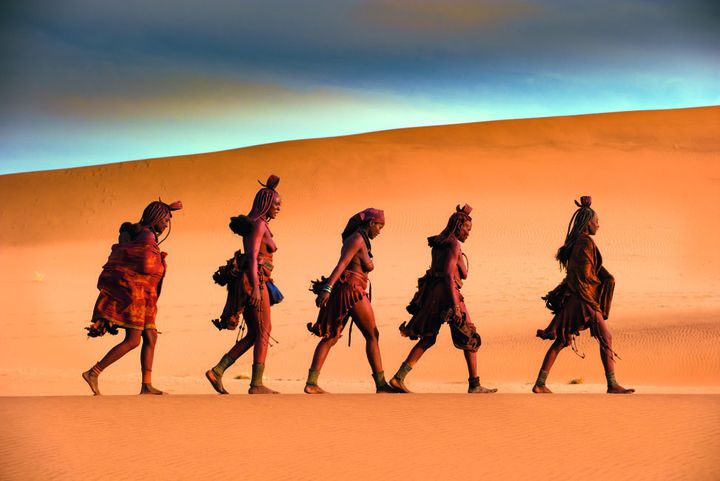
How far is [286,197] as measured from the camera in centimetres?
4978

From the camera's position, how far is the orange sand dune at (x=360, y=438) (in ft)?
23.9

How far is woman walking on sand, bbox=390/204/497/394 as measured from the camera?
36.6 feet

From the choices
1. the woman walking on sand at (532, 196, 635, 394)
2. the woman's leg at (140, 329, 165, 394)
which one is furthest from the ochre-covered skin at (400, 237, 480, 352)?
the woman's leg at (140, 329, 165, 394)

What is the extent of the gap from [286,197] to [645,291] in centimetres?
2462

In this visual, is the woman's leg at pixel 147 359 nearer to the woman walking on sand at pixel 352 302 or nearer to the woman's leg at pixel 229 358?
the woman's leg at pixel 229 358

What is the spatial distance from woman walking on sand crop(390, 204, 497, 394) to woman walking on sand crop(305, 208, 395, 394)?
0.43m

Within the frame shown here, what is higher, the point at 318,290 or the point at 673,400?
the point at 318,290

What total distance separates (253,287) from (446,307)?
1.90m

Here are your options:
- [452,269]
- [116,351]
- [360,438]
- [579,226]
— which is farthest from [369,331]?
[360,438]

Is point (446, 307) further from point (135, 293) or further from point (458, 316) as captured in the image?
point (135, 293)

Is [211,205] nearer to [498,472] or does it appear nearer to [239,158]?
[239,158]

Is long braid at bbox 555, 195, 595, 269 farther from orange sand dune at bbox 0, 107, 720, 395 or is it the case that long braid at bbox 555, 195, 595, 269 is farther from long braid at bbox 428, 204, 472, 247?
orange sand dune at bbox 0, 107, 720, 395

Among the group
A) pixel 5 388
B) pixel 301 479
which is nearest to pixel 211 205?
pixel 5 388

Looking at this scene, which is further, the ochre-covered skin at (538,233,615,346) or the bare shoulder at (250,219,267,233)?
the ochre-covered skin at (538,233,615,346)
